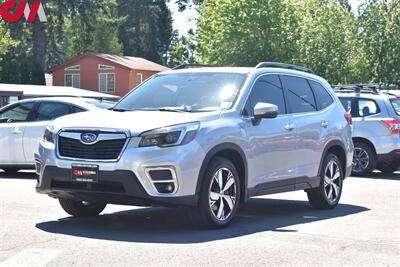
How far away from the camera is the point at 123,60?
195 ft

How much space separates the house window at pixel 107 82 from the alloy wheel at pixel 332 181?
161 feet

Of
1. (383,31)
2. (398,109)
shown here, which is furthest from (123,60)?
(398,109)

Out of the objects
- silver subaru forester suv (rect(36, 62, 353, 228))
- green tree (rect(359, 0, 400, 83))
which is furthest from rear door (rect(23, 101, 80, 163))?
green tree (rect(359, 0, 400, 83))

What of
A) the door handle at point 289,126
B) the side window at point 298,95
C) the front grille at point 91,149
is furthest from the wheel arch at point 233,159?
the side window at point 298,95

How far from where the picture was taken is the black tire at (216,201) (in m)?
7.59

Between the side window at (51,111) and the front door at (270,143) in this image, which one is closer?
the front door at (270,143)

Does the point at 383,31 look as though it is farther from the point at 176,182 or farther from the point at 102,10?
the point at 176,182

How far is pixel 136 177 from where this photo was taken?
7227mm

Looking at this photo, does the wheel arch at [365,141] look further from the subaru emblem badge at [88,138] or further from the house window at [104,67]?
the house window at [104,67]

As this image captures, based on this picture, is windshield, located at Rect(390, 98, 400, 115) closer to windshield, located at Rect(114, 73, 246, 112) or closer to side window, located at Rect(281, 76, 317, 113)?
side window, located at Rect(281, 76, 317, 113)

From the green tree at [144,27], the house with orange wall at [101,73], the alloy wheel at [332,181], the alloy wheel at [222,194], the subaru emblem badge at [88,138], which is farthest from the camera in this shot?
the green tree at [144,27]

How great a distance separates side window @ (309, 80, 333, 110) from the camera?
1005 cm

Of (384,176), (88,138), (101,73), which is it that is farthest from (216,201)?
(101,73)

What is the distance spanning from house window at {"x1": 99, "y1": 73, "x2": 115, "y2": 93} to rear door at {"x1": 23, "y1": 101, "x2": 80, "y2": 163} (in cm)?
4499
